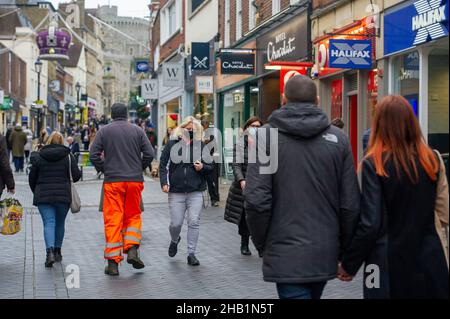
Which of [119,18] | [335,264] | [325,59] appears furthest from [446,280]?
[119,18]

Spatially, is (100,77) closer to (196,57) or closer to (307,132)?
(196,57)

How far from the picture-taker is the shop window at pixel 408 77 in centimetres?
1268

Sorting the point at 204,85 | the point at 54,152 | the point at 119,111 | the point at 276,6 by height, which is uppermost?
the point at 276,6

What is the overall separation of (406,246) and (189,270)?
207 inches

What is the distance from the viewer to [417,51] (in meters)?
12.5

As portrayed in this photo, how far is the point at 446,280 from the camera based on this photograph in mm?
4246

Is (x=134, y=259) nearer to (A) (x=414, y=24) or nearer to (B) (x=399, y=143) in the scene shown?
(B) (x=399, y=143)

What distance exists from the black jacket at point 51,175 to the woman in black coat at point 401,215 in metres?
5.93

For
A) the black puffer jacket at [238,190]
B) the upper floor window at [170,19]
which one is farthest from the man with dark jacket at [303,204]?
the upper floor window at [170,19]

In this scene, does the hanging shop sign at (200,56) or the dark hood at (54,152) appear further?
the hanging shop sign at (200,56)

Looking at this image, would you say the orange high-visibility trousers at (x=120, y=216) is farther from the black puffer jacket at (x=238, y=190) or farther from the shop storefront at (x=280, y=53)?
the shop storefront at (x=280, y=53)

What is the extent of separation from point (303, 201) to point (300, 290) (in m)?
0.52

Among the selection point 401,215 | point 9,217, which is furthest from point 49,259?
point 401,215

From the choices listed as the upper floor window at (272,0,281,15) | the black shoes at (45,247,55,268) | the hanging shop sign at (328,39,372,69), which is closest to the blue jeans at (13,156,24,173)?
the upper floor window at (272,0,281,15)
